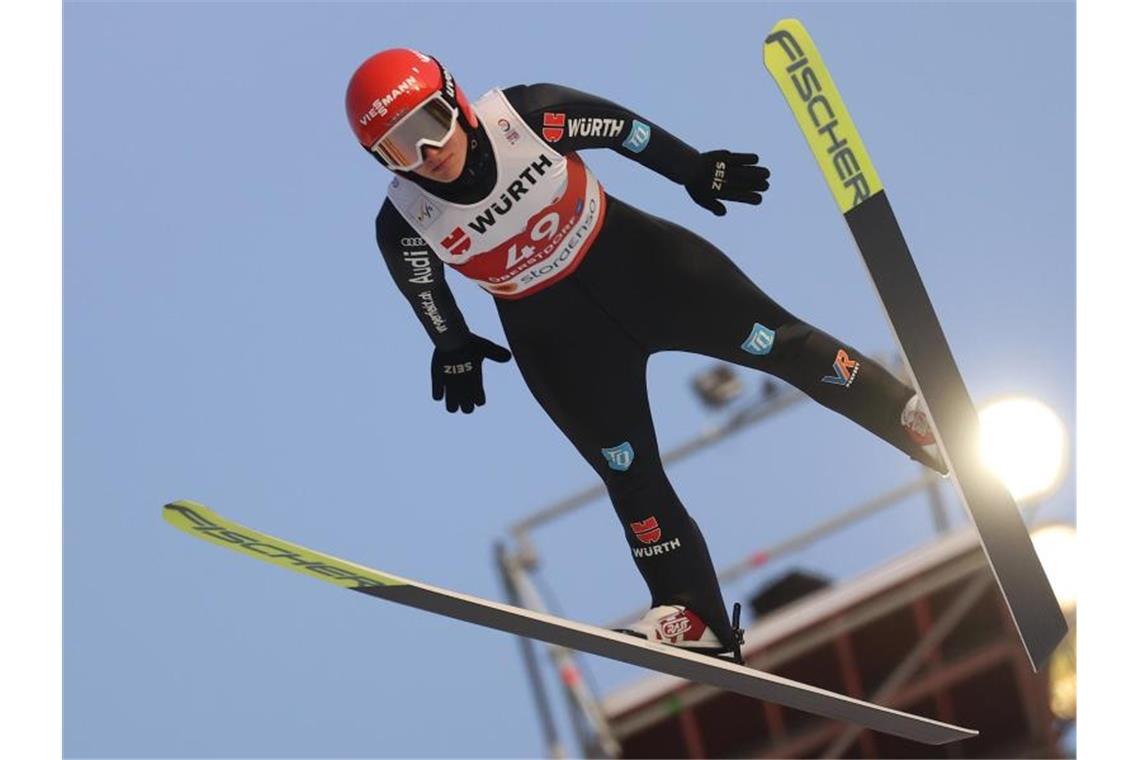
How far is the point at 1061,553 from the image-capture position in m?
14.9

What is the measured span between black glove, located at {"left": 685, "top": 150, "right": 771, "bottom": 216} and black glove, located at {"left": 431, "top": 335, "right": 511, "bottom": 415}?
93cm

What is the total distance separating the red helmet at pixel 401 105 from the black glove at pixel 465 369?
90 centimetres

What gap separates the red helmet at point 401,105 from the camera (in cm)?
689

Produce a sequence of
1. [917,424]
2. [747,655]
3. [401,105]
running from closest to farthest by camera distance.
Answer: [401,105] → [917,424] → [747,655]

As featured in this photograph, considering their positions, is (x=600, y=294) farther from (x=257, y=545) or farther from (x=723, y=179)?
(x=257, y=545)

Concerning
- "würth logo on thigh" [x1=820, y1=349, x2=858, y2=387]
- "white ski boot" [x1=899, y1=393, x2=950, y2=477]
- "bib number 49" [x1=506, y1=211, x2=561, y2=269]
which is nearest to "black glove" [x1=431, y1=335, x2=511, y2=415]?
"bib number 49" [x1=506, y1=211, x2=561, y2=269]

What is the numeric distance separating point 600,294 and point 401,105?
1085mm

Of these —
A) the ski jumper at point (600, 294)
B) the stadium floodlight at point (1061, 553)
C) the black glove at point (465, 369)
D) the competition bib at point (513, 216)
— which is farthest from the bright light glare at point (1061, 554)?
the competition bib at point (513, 216)

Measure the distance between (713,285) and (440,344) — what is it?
1.03 m

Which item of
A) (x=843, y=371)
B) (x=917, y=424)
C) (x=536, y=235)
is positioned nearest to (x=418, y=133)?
(x=536, y=235)

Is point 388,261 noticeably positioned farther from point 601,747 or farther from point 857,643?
point 857,643

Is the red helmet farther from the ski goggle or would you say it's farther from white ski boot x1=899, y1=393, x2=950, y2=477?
white ski boot x1=899, y1=393, x2=950, y2=477

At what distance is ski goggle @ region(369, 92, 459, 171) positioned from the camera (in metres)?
6.92

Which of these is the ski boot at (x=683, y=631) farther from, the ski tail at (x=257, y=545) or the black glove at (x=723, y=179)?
the black glove at (x=723, y=179)
